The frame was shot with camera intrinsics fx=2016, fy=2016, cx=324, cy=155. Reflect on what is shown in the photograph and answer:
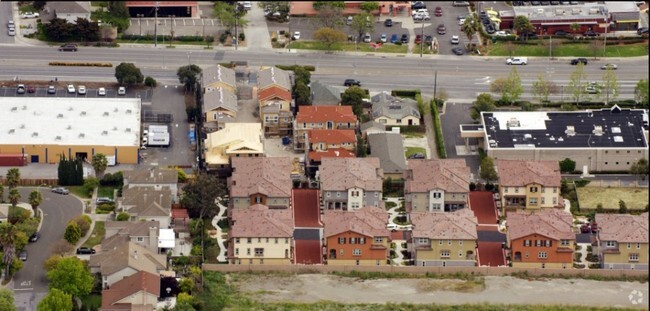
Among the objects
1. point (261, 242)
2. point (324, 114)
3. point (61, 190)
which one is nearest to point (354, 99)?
point (324, 114)

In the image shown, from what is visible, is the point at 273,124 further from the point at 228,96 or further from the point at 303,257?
the point at 303,257

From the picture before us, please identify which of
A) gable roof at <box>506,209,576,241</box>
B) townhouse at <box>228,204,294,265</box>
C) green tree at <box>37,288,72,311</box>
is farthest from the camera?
gable roof at <box>506,209,576,241</box>

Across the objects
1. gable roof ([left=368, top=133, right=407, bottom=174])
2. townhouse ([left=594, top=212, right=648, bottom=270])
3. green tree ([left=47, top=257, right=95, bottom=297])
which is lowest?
green tree ([left=47, top=257, right=95, bottom=297])

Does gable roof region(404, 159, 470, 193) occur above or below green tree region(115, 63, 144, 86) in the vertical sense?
below

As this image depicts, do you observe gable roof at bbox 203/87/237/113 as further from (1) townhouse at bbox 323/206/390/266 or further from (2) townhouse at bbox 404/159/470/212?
(1) townhouse at bbox 323/206/390/266

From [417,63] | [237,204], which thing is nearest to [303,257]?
[237,204]

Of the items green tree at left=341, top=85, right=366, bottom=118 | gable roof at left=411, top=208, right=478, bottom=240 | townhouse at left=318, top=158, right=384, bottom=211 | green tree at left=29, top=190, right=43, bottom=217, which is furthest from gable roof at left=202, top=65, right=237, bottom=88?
gable roof at left=411, top=208, right=478, bottom=240
